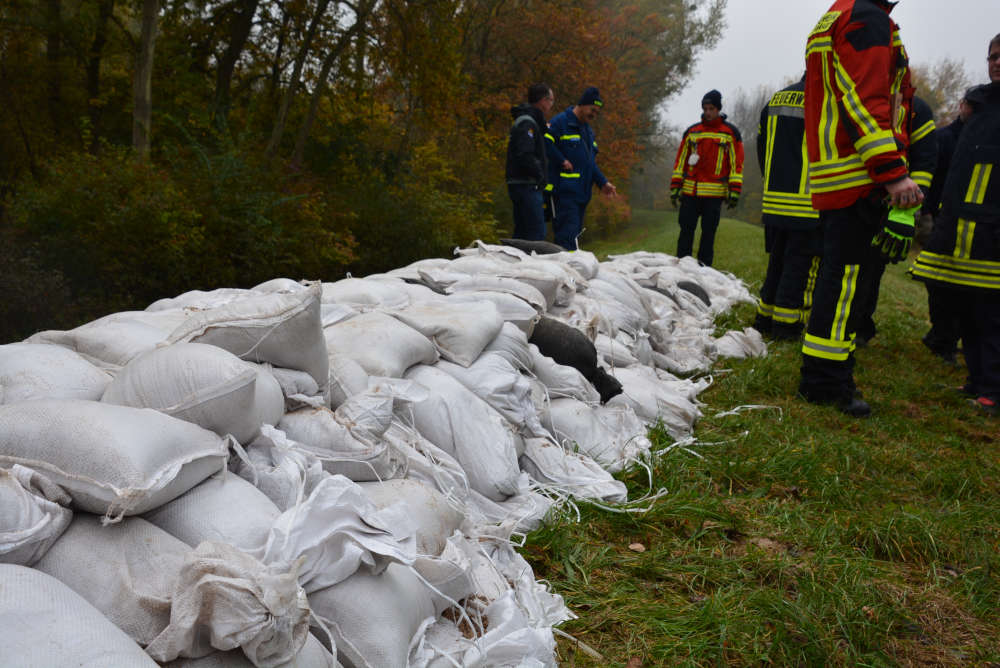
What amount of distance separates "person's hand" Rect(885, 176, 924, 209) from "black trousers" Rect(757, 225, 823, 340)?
122 cm

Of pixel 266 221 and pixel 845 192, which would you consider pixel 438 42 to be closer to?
pixel 266 221

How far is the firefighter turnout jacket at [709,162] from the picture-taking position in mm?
6797

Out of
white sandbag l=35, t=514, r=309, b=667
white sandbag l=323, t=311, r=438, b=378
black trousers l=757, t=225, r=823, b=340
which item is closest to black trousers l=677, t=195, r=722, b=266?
black trousers l=757, t=225, r=823, b=340

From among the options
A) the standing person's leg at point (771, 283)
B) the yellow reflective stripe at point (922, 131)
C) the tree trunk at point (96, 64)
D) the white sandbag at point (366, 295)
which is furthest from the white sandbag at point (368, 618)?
the tree trunk at point (96, 64)

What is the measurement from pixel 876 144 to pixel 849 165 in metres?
0.19

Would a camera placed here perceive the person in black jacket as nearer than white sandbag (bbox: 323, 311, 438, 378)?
No

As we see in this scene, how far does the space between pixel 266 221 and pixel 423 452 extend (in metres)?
5.19

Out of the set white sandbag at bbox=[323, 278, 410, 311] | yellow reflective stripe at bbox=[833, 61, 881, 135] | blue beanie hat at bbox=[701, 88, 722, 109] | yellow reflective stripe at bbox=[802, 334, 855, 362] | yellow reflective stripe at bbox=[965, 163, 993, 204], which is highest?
blue beanie hat at bbox=[701, 88, 722, 109]

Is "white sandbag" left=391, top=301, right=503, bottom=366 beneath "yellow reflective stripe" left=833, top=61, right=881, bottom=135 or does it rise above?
beneath

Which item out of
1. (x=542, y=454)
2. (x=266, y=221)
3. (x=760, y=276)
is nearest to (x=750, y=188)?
(x=760, y=276)

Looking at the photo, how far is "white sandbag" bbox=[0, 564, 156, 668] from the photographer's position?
2.70 ft

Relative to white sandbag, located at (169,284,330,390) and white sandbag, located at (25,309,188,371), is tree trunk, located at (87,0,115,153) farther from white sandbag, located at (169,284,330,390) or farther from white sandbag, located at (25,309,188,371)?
white sandbag, located at (169,284,330,390)

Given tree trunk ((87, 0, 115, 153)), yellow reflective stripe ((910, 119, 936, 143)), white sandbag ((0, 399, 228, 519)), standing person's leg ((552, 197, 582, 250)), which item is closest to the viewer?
white sandbag ((0, 399, 228, 519))

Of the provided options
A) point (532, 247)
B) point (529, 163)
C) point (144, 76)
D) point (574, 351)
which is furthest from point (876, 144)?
point (144, 76)
